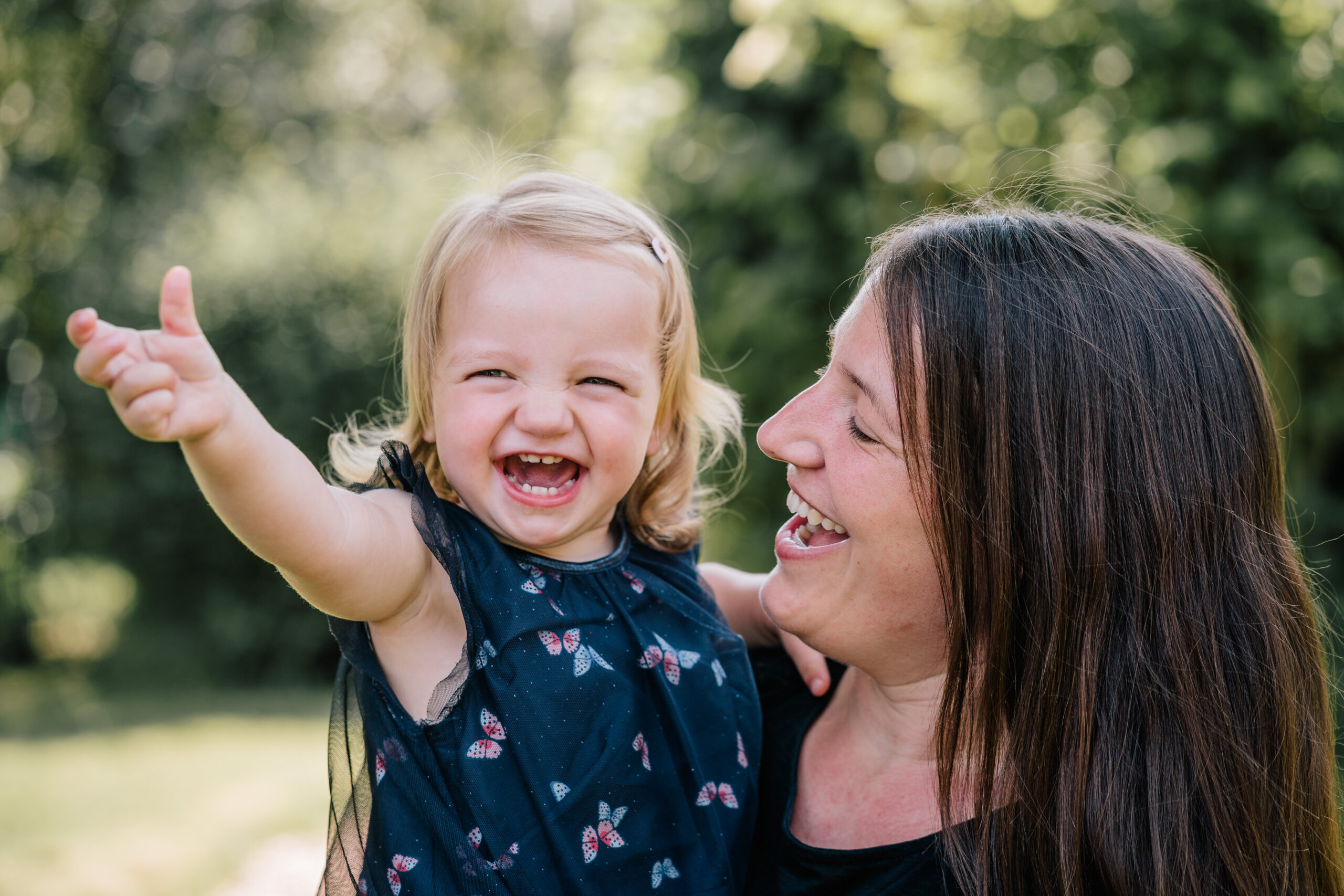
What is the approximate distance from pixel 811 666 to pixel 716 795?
1.30ft

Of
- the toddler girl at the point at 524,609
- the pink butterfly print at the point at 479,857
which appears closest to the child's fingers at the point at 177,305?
the toddler girl at the point at 524,609

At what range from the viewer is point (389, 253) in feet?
30.0

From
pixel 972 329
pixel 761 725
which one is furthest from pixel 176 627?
pixel 972 329

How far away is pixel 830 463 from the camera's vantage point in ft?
6.27

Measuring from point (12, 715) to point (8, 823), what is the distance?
2.85m

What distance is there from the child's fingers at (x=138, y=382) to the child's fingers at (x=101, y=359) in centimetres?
1

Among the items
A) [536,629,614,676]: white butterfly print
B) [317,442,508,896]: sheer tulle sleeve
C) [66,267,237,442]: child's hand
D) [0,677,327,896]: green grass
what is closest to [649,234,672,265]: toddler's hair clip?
[317,442,508,896]: sheer tulle sleeve

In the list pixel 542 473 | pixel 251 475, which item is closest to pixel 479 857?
pixel 542 473

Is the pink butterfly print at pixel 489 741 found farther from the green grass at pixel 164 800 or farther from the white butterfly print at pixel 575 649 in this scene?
the green grass at pixel 164 800

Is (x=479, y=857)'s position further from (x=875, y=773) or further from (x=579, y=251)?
(x=579, y=251)

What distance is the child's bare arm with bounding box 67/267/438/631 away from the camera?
4.24ft

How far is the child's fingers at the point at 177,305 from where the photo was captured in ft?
4.29

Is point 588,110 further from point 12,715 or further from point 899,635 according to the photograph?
point 12,715

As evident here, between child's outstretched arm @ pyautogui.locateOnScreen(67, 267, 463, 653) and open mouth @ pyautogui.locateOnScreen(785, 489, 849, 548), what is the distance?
26.9 inches
